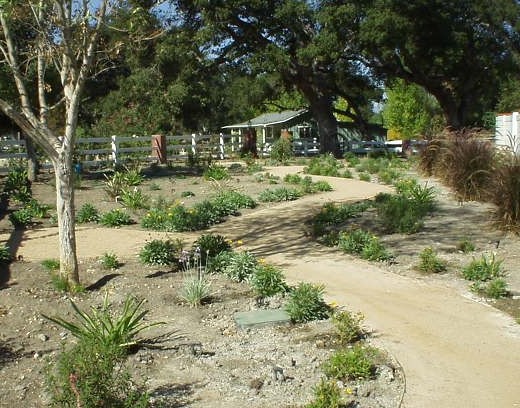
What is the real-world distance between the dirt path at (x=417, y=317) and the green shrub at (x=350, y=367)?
1.09 feet

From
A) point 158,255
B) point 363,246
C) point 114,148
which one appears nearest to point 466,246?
point 363,246

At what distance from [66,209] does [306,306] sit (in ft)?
9.19

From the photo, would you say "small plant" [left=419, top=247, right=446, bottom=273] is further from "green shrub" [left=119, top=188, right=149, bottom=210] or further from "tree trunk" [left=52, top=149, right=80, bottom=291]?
"green shrub" [left=119, top=188, right=149, bottom=210]

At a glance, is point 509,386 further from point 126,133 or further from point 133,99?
point 126,133

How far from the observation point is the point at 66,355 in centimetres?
416

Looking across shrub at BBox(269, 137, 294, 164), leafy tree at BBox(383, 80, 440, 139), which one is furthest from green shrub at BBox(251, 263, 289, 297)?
leafy tree at BBox(383, 80, 440, 139)

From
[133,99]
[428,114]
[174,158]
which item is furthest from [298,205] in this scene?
[428,114]

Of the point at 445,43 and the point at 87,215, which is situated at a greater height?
the point at 445,43

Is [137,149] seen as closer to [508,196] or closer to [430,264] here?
[508,196]

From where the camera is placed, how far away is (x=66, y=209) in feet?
23.4

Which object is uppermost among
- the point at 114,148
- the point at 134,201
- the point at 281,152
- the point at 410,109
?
the point at 410,109

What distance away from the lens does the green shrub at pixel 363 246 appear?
29.1 feet

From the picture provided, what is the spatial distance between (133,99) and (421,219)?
78.5 ft

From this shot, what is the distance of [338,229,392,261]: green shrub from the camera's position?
29.1 ft
